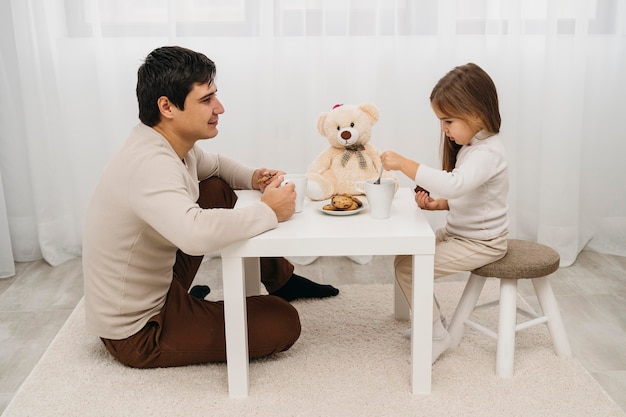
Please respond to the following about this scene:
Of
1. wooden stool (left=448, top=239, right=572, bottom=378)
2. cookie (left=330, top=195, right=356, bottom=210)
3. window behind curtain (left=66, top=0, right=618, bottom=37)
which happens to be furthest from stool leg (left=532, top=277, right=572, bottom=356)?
window behind curtain (left=66, top=0, right=618, bottom=37)

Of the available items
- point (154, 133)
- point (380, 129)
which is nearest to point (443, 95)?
point (154, 133)

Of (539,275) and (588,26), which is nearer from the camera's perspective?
(539,275)

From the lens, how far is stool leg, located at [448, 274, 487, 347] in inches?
72.0

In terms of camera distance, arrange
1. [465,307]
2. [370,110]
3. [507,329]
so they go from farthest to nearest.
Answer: [370,110] → [465,307] → [507,329]

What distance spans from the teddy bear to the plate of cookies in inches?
6.5

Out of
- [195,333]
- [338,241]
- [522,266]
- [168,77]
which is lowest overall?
[195,333]

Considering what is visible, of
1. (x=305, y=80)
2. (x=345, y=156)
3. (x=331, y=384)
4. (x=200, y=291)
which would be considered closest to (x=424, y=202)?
(x=345, y=156)

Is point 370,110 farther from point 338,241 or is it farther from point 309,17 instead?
point 309,17

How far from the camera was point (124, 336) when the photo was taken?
1729 mm

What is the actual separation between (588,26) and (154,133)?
6.03 ft

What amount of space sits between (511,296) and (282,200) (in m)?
0.62

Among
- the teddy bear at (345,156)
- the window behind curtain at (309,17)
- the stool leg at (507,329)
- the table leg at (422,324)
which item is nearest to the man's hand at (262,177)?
the teddy bear at (345,156)

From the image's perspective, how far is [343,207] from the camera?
5.63ft

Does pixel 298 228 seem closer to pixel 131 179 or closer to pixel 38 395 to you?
pixel 131 179
